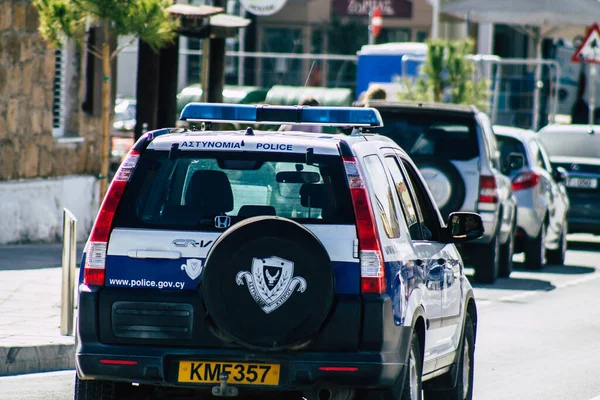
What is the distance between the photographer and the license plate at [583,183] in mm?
21016

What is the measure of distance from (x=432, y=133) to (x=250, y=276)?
9.55 meters

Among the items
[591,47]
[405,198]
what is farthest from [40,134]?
[591,47]

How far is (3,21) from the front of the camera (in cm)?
1662

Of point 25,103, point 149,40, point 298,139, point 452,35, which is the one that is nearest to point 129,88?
point 452,35

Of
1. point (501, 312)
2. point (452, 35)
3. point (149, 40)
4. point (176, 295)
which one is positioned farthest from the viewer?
point (452, 35)

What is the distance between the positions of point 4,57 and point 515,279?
6.37 meters

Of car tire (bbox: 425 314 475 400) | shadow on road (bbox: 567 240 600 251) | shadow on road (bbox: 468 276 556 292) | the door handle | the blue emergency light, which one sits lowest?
shadow on road (bbox: 567 240 600 251)

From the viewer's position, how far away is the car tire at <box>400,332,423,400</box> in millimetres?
6730

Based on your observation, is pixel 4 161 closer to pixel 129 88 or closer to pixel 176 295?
pixel 176 295

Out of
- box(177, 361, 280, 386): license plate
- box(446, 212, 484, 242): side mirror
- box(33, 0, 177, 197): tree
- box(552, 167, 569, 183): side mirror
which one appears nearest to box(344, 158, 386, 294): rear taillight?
box(177, 361, 280, 386): license plate

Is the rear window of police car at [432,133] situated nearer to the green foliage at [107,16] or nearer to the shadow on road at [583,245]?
the green foliage at [107,16]

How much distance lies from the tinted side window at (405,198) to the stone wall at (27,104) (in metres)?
9.57

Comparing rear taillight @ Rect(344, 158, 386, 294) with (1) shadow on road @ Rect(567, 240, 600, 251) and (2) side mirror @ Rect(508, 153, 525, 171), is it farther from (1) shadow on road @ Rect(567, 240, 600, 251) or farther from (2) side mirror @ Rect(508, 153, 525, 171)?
(1) shadow on road @ Rect(567, 240, 600, 251)

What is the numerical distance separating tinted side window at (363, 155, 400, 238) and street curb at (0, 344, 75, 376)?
3.38m
